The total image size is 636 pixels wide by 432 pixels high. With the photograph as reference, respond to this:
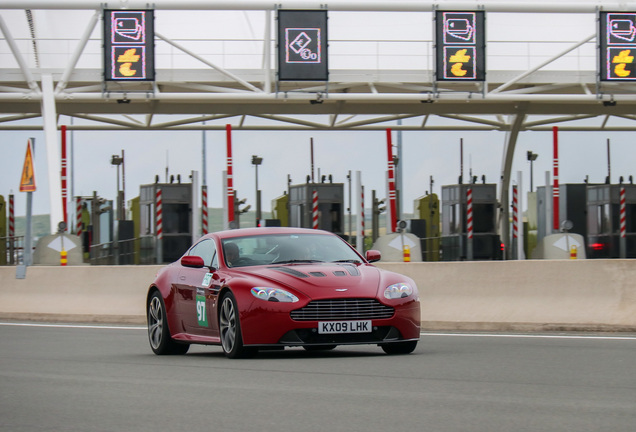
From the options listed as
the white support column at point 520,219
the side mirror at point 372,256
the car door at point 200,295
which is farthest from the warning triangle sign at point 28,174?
the side mirror at point 372,256

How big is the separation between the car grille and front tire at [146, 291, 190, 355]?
2.11 m

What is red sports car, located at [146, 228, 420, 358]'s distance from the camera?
10.7 metres

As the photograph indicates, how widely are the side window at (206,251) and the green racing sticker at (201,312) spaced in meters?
0.35

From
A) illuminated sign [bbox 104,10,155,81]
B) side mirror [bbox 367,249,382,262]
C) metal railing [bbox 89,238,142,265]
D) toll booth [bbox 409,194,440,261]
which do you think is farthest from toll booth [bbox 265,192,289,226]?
side mirror [bbox 367,249,382,262]

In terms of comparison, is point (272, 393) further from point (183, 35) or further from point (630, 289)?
point (183, 35)

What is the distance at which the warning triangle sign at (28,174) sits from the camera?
71.3 feet

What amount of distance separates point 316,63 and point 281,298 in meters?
17.2

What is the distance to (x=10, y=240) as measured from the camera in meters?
37.7

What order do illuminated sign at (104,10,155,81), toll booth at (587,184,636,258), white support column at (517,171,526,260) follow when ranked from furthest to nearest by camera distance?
toll booth at (587,184,636,258), illuminated sign at (104,10,155,81), white support column at (517,171,526,260)

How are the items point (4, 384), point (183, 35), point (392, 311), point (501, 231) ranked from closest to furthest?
point (4, 384) < point (392, 311) < point (183, 35) < point (501, 231)

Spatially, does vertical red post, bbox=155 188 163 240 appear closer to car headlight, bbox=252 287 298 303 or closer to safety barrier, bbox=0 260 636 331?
safety barrier, bbox=0 260 636 331

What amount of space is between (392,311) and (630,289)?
5265mm

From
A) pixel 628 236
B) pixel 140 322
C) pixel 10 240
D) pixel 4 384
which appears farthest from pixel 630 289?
pixel 10 240

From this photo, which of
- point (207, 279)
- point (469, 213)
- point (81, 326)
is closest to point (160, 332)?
point (207, 279)
